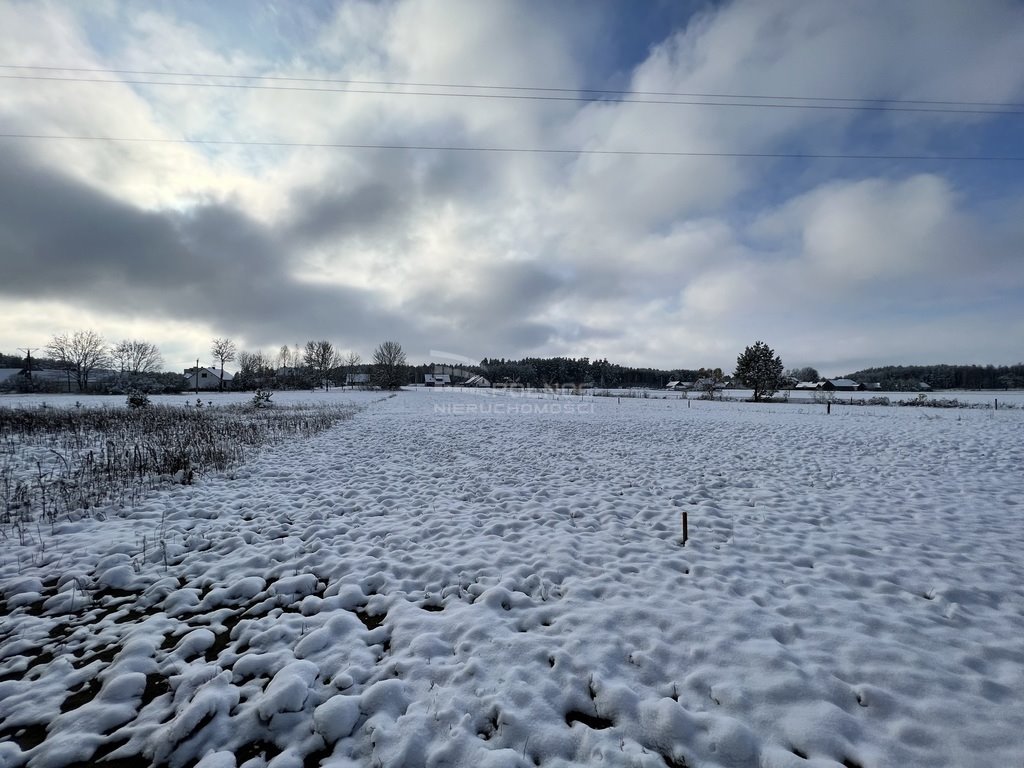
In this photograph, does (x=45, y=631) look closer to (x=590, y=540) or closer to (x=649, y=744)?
(x=649, y=744)

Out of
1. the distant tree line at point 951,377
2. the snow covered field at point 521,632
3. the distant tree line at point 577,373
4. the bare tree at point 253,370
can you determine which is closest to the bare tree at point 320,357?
the bare tree at point 253,370

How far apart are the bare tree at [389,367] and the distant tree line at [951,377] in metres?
106

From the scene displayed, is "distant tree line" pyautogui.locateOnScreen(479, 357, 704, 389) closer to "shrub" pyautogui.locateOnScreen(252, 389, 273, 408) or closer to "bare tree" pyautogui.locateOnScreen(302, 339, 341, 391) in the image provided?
"bare tree" pyautogui.locateOnScreen(302, 339, 341, 391)

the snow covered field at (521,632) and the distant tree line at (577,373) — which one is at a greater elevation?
the distant tree line at (577,373)

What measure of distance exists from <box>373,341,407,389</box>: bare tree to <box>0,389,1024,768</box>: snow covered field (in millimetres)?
71551

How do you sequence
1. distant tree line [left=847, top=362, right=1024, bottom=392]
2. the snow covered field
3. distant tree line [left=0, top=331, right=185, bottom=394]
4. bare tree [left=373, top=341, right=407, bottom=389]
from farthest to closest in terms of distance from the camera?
1. distant tree line [left=847, top=362, right=1024, bottom=392]
2. bare tree [left=373, top=341, right=407, bottom=389]
3. distant tree line [left=0, top=331, right=185, bottom=394]
4. the snow covered field

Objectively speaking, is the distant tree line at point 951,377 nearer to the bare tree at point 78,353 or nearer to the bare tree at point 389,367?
the bare tree at point 389,367

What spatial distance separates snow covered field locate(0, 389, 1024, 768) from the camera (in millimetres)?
2709

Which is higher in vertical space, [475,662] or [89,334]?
[89,334]

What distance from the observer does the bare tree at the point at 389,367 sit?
77.4m

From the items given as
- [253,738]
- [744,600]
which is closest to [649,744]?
[744,600]

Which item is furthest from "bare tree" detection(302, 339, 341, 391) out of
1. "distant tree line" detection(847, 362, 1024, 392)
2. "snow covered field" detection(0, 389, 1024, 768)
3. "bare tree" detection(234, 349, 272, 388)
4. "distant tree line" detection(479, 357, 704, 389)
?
"distant tree line" detection(847, 362, 1024, 392)

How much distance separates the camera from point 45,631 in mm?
3879

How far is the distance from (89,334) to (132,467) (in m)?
87.7
